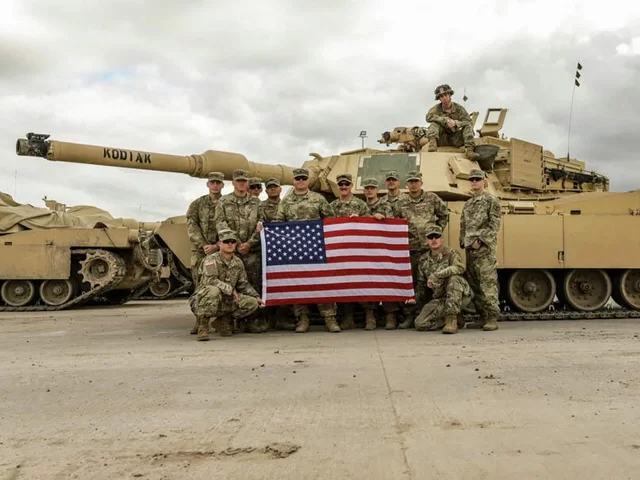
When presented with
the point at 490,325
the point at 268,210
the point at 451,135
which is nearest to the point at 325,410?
the point at 490,325

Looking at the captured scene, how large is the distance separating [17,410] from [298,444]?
6.58 ft

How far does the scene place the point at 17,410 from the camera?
4070mm

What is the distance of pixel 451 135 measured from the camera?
1173 centimetres

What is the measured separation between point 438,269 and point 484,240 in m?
0.74

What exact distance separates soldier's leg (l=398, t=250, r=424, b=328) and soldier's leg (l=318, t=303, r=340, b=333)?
3.13 feet

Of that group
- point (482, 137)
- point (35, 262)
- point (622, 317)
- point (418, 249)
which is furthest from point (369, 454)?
point (35, 262)

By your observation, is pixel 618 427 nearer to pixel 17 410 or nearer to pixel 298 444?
pixel 298 444

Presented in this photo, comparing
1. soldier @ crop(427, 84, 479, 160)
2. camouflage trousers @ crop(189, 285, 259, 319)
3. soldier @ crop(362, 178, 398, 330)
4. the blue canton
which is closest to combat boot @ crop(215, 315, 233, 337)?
camouflage trousers @ crop(189, 285, 259, 319)

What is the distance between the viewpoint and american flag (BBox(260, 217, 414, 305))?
8594 mm

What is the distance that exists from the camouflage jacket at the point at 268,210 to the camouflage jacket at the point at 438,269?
2154 millimetres

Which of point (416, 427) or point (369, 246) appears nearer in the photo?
point (416, 427)

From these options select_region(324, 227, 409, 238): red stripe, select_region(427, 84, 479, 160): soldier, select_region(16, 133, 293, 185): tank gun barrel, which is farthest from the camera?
select_region(427, 84, 479, 160): soldier

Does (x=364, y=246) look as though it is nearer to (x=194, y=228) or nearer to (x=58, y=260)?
(x=194, y=228)

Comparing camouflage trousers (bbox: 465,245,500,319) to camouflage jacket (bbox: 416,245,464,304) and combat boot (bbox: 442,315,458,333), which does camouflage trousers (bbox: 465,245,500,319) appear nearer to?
camouflage jacket (bbox: 416,245,464,304)
